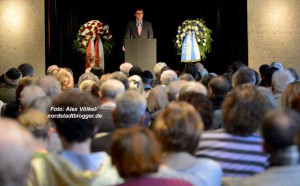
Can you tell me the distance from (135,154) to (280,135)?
68 cm

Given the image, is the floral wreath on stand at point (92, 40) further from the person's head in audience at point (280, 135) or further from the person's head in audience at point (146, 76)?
the person's head in audience at point (280, 135)

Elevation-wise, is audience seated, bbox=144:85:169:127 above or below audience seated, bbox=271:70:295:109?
below

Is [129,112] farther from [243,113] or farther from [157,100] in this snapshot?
[157,100]

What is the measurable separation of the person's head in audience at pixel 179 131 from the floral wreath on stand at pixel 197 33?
9010 millimetres

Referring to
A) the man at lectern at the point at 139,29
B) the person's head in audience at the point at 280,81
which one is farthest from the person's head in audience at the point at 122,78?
the man at lectern at the point at 139,29

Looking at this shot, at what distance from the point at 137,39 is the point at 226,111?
7762 mm

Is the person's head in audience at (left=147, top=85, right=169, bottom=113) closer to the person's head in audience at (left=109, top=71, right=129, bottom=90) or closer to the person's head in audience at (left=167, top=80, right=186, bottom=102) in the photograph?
the person's head in audience at (left=167, top=80, right=186, bottom=102)

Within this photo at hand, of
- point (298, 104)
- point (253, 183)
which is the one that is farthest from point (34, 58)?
point (253, 183)

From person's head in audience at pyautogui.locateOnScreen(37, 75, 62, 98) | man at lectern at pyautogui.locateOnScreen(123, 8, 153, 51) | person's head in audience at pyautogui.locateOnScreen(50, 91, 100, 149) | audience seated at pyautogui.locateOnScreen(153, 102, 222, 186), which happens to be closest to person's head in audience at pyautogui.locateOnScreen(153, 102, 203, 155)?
audience seated at pyautogui.locateOnScreen(153, 102, 222, 186)

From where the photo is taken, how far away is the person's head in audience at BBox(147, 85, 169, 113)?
18.0 ft

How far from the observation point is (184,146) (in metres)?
3.06

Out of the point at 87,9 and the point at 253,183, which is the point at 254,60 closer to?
the point at 87,9

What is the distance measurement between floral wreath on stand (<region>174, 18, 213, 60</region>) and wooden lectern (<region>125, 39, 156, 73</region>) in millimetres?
1113

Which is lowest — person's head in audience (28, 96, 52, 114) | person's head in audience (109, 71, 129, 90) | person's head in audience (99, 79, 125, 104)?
person's head in audience (28, 96, 52, 114)
